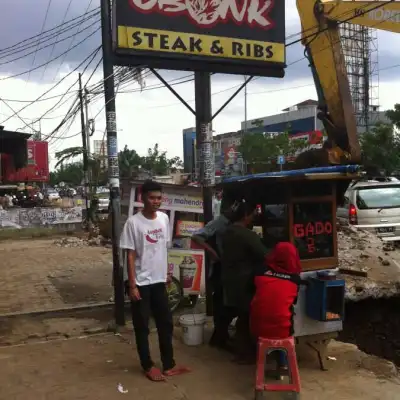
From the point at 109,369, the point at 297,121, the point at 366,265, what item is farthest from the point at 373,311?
the point at 297,121

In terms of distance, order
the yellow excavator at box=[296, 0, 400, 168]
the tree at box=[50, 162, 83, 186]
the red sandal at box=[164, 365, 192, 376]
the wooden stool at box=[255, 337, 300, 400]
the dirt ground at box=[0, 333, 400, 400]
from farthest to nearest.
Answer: the tree at box=[50, 162, 83, 186]
the yellow excavator at box=[296, 0, 400, 168]
the red sandal at box=[164, 365, 192, 376]
the dirt ground at box=[0, 333, 400, 400]
the wooden stool at box=[255, 337, 300, 400]

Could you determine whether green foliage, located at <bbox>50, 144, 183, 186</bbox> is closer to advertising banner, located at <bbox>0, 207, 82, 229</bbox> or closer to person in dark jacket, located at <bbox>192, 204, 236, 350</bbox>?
advertising banner, located at <bbox>0, 207, 82, 229</bbox>

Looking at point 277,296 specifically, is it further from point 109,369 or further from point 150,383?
point 109,369

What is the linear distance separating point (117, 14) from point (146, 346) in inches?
153

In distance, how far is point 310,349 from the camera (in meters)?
5.09

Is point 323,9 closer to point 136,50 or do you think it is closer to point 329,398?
point 136,50

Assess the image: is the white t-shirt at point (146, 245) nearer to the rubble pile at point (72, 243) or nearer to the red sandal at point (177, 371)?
the red sandal at point (177, 371)

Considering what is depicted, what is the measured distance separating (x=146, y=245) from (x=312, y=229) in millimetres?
1728

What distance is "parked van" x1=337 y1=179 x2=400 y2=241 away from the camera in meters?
11.8

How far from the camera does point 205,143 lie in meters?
6.54

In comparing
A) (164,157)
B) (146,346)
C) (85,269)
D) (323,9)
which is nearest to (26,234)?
(85,269)

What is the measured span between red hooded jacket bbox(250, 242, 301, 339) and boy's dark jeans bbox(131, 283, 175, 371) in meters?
0.90

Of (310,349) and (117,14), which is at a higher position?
(117,14)

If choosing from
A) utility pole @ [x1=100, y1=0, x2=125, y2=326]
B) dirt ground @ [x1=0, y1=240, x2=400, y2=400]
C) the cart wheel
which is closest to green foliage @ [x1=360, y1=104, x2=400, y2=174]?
the cart wheel
